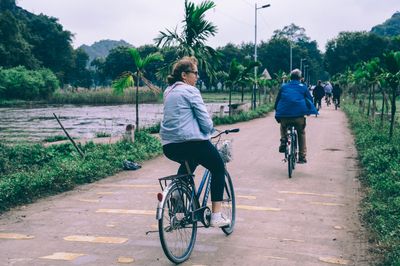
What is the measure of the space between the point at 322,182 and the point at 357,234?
322 centimetres

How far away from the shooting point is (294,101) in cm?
929

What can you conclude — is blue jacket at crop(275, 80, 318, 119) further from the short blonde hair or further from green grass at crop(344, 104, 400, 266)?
the short blonde hair

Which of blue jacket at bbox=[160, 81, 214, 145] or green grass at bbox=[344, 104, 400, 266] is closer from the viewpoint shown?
blue jacket at bbox=[160, 81, 214, 145]

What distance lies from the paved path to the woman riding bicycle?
94cm

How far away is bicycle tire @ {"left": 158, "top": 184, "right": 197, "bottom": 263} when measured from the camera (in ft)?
13.5

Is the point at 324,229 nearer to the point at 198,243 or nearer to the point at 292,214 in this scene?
the point at 292,214

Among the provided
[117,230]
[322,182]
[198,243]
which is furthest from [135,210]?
[322,182]

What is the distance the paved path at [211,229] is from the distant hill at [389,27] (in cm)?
13522

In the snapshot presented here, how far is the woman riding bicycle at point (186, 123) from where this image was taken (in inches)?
176

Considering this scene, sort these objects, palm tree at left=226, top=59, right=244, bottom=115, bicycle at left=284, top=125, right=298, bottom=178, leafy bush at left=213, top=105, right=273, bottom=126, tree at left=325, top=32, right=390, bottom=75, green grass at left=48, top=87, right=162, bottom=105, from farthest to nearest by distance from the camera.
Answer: tree at left=325, top=32, right=390, bottom=75
green grass at left=48, top=87, right=162, bottom=105
palm tree at left=226, top=59, right=244, bottom=115
leafy bush at left=213, top=105, right=273, bottom=126
bicycle at left=284, top=125, right=298, bottom=178

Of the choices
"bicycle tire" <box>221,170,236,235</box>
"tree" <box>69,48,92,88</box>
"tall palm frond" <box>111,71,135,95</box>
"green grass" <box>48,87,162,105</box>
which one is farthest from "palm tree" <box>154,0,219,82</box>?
"tree" <box>69,48,92,88</box>

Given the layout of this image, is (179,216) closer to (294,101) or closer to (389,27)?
(294,101)

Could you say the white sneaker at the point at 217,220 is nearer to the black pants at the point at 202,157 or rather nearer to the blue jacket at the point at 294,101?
the black pants at the point at 202,157

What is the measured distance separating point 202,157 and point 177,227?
0.74m
